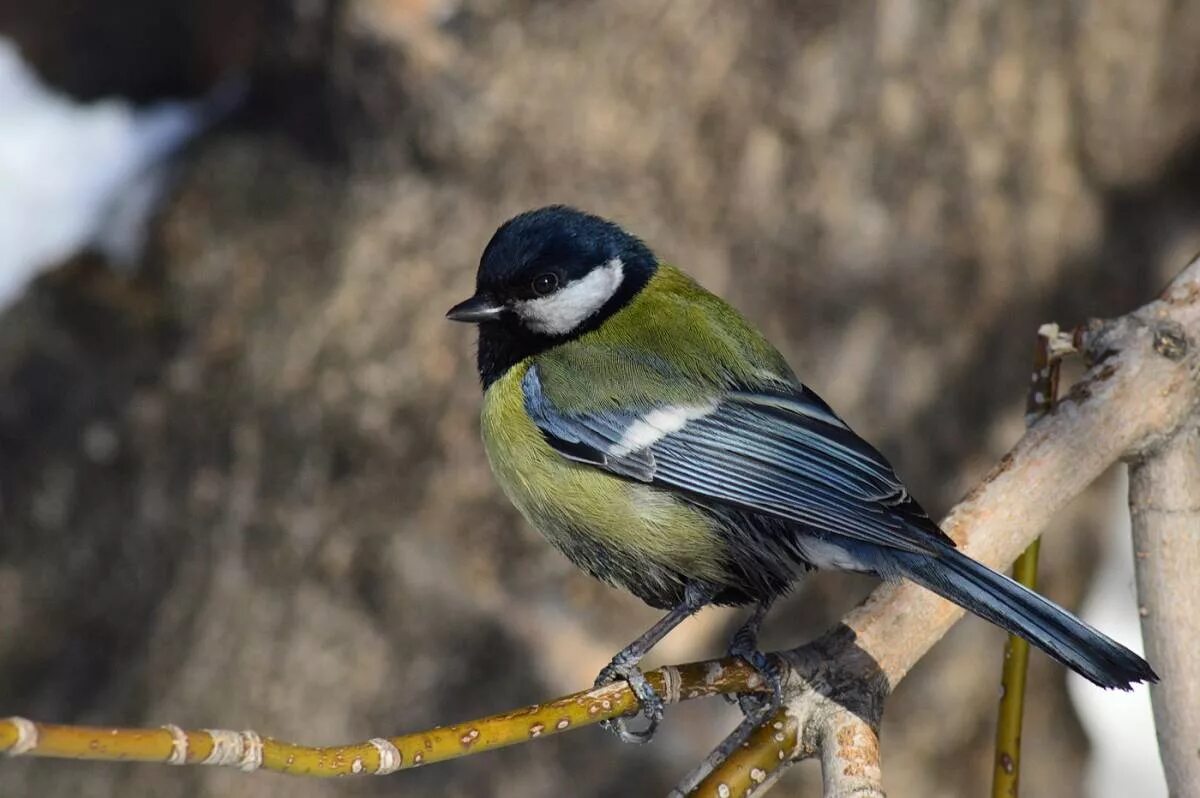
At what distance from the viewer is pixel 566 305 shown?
2.07 m

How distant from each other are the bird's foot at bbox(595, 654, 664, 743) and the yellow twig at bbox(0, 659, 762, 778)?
12 mm

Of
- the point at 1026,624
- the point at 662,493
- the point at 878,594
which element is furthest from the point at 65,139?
the point at 1026,624

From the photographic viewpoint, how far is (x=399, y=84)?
3.10m

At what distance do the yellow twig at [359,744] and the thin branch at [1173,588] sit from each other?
633 mm

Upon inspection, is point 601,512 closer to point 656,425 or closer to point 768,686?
point 656,425

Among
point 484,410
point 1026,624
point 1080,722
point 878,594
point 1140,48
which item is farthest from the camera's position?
point 1080,722

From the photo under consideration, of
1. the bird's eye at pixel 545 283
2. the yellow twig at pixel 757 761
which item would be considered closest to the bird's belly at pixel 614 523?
the bird's eye at pixel 545 283

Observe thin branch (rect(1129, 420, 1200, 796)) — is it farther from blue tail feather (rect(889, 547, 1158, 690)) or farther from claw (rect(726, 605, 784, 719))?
claw (rect(726, 605, 784, 719))

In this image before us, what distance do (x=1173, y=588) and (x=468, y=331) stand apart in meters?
1.76

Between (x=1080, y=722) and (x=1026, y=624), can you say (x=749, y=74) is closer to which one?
(x=1026, y=624)

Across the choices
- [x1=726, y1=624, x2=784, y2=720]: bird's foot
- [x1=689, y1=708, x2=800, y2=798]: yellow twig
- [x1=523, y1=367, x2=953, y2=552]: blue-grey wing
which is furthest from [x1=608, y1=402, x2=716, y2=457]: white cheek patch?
[x1=689, y1=708, x2=800, y2=798]: yellow twig

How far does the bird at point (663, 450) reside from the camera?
178 cm

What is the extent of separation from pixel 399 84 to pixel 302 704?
1.44 meters

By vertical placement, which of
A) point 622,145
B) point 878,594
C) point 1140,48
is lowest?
point 878,594
